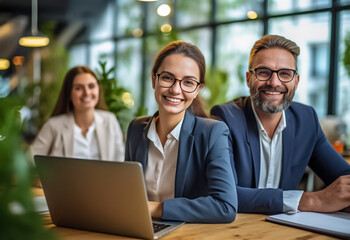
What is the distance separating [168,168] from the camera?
2037mm

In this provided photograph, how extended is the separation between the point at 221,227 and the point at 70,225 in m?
0.55

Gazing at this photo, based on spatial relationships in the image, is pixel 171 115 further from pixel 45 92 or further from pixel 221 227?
pixel 45 92

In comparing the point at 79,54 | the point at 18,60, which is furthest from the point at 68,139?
the point at 18,60

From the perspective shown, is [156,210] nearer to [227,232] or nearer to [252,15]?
[227,232]

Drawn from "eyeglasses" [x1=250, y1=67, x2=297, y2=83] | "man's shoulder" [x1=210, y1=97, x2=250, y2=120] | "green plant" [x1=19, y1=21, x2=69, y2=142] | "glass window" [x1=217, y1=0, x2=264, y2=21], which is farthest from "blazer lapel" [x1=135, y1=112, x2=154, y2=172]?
"green plant" [x1=19, y1=21, x2=69, y2=142]

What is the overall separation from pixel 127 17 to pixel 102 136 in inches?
311

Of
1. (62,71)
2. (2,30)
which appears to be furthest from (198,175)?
(2,30)

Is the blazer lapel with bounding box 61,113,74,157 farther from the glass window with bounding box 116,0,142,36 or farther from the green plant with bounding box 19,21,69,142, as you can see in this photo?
the glass window with bounding box 116,0,142,36

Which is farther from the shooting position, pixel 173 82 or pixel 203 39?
→ pixel 203 39

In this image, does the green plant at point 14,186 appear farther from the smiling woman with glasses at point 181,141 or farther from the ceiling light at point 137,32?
the ceiling light at point 137,32

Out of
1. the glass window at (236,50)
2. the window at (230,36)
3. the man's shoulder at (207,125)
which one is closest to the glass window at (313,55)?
the window at (230,36)

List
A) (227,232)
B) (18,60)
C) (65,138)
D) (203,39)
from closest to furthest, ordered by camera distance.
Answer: (227,232)
(65,138)
(203,39)
(18,60)

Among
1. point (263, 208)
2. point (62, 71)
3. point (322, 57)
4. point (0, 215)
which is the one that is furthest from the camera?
point (62, 71)

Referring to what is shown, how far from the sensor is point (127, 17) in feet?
36.4
